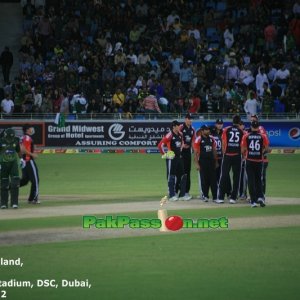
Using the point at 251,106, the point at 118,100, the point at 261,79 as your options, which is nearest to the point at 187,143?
the point at 251,106

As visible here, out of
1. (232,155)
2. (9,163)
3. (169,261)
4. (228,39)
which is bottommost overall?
(169,261)

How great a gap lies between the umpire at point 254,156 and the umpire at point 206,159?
1.44m

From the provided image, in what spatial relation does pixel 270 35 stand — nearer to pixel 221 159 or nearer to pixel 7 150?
pixel 221 159

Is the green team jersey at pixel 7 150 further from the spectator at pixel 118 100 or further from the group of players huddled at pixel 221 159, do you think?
the spectator at pixel 118 100

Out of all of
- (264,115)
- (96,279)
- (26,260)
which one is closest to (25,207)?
(26,260)

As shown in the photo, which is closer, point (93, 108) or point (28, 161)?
point (28, 161)

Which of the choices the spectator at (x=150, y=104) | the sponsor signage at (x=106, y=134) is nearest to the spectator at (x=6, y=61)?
A: the sponsor signage at (x=106, y=134)

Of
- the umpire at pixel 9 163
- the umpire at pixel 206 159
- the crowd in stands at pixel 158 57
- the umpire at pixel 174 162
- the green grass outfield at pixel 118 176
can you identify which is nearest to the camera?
the umpire at pixel 9 163

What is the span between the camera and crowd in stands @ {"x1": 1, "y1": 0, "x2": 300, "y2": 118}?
35469 mm

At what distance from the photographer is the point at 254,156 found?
66.1 ft

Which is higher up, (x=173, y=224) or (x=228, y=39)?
(x=228, y=39)

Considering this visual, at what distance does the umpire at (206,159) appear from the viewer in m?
21.6

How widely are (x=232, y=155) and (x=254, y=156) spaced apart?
3.32ft

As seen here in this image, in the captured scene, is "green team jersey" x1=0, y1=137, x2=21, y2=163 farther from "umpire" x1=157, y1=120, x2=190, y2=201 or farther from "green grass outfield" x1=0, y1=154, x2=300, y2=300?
"umpire" x1=157, y1=120, x2=190, y2=201
